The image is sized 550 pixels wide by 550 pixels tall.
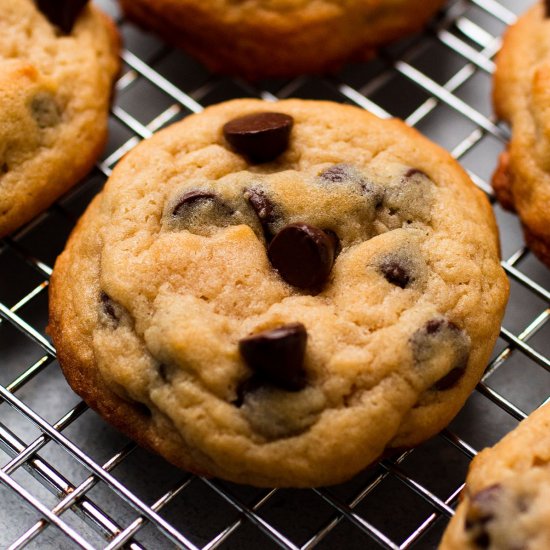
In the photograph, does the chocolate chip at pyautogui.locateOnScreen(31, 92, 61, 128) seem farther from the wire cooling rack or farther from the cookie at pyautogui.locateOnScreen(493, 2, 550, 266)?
the cookie at pyautogui.locateOnScreen(493, 2, 550, 266)

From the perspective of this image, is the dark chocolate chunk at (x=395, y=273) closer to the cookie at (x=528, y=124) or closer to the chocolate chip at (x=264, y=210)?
the chocolate chip at (x=264, y=210)

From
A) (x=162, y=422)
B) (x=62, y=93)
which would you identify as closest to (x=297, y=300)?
(x=162, y=422)

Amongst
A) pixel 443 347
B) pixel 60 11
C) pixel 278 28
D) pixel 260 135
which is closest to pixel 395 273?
pixel 443 347

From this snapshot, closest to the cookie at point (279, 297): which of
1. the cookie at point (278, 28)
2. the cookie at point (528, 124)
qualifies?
the cookie at point (528, 124)

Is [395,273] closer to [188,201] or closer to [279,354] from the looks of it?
[279,354]

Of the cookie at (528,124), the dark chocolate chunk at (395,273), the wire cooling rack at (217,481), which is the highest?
the cookie at (528,124)

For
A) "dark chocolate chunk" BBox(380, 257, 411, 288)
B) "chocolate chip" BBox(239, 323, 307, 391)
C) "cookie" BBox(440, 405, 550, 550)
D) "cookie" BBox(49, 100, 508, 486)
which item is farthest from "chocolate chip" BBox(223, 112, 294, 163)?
"cookie" BBox(440, 405, 550, 550)
